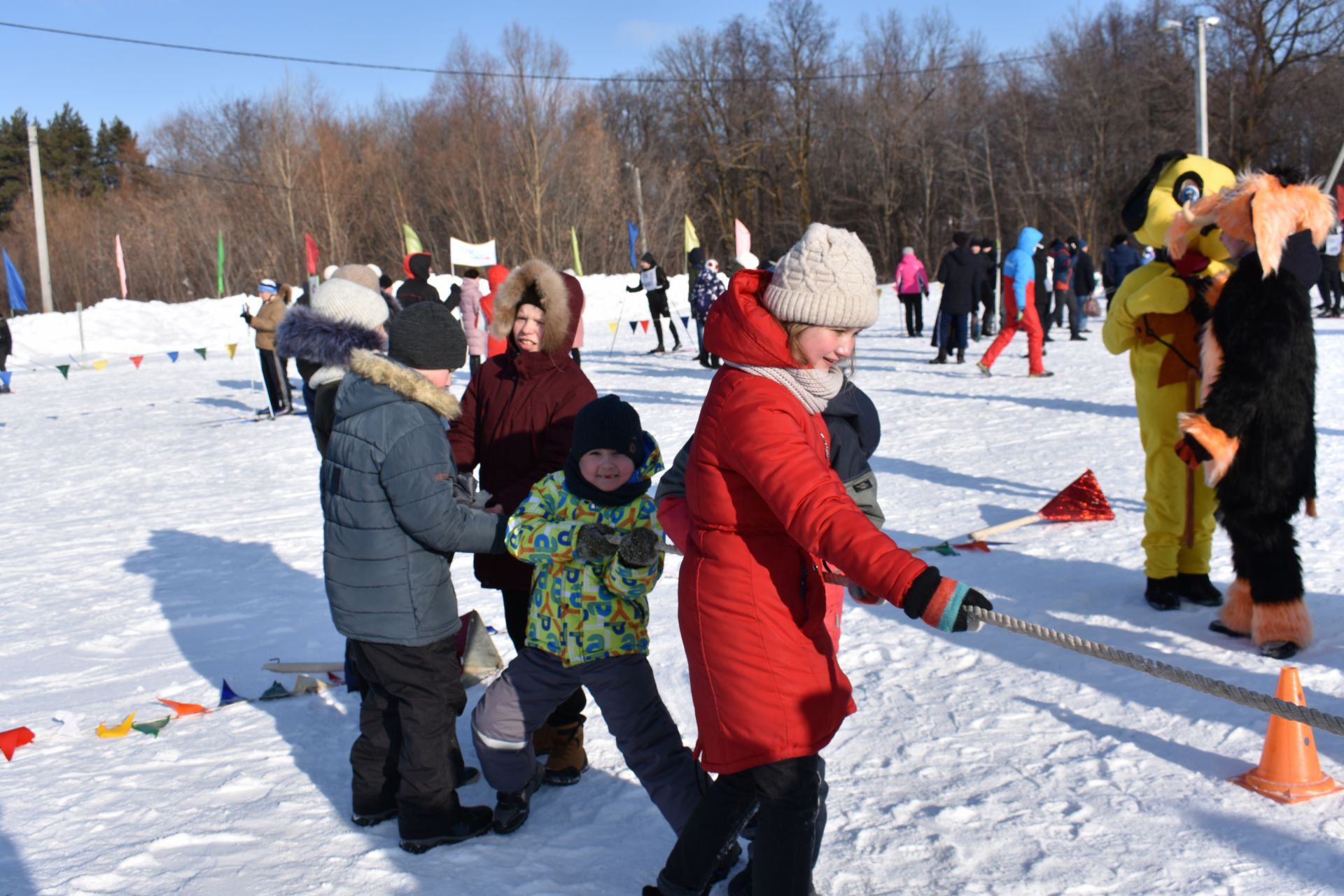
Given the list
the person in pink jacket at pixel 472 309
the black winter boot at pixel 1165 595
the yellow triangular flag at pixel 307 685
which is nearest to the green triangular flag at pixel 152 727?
the yellow triangular flag at pixel 307 685

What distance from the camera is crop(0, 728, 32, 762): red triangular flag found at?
4.10 meters

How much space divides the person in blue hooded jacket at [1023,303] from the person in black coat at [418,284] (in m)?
6.75

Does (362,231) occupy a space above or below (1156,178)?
above

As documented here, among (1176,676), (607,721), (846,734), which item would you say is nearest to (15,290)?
(846,734)

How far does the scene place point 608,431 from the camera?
9.62 feet

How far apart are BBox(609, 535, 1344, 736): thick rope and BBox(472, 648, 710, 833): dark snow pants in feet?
4.00

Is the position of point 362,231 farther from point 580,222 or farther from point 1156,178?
point 1156,178

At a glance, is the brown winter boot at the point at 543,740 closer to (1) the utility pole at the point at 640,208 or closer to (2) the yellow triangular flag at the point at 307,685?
(2) the yellow triangular flag at the point at 307,685

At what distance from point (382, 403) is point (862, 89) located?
181 feet

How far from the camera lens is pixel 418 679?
3268mm

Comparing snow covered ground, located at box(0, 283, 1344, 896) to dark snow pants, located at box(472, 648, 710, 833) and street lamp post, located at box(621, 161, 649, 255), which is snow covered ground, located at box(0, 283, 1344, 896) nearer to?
dark snow pants, located at box(472, 648, 710, 833)

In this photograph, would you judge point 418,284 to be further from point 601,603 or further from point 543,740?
point 601,603

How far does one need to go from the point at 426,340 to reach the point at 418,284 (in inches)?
292

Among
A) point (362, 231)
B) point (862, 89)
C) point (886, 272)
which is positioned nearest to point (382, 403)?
point (362, 231)
